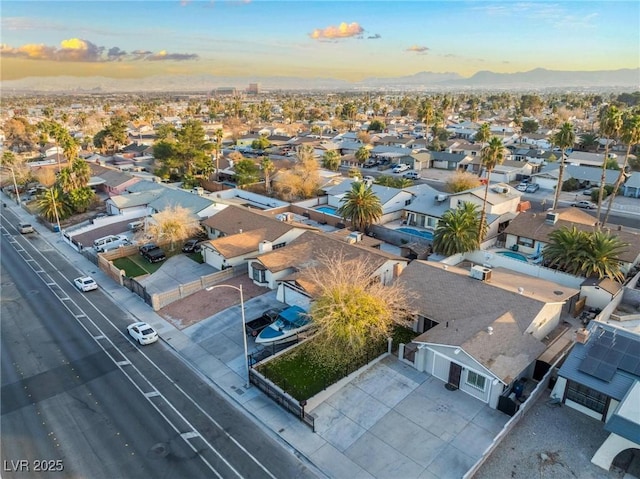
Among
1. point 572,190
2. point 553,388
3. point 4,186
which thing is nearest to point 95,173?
point 4,186

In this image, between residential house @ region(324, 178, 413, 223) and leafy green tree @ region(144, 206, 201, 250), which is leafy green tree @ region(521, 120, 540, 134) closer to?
residential house @ region(324, 178, 413, 223)

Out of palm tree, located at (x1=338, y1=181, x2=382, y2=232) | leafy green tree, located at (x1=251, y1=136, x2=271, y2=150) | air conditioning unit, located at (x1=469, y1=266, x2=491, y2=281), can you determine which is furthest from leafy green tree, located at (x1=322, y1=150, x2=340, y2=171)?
air conditioning unit, located at (x1=469, y1=266, x2=491, y2=281)

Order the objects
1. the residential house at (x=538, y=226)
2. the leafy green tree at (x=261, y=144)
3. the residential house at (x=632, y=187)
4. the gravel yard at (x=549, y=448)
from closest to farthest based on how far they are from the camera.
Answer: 1. the gravel yard at (x=549, y=448)
2. the residential house at (x=538, y=226)
3. the residential house at (x=632, y=187)
4. the leafy green tree at (x=261, y=144)

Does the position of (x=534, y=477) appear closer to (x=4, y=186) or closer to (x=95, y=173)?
(x=95, y=173)

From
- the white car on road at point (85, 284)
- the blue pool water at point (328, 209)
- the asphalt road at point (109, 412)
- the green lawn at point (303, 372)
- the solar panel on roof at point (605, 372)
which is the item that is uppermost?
the solar panel on roof at point (605, 372)

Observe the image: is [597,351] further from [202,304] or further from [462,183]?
[462,183]

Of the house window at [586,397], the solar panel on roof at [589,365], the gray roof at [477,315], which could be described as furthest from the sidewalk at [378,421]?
the solar panel on roof at [589,365]

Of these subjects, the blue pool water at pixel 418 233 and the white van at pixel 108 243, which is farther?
the blue pool water at pixel 418 233

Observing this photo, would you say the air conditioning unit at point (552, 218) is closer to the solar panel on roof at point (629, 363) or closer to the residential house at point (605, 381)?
the residential house at point (605, 381)
